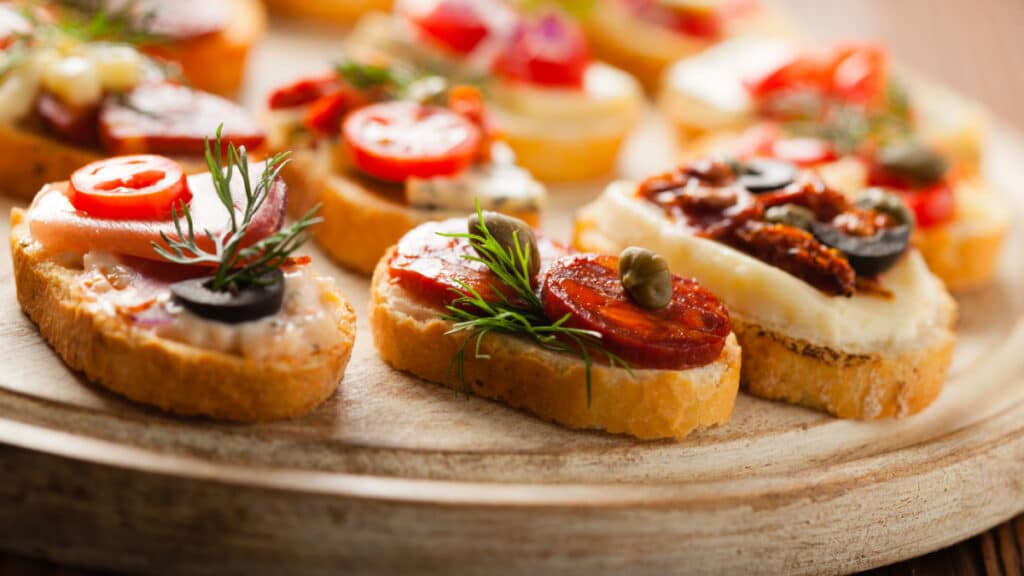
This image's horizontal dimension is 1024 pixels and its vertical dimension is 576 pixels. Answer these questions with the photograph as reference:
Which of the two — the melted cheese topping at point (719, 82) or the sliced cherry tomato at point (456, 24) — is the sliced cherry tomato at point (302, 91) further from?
the melted cheese topping at point (719, 82)

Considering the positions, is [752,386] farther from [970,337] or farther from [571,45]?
[571,45]

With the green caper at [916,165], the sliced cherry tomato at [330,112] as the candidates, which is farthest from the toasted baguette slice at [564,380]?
the green caper at [916,165]

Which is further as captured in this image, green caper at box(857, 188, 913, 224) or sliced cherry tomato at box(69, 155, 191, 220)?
green caper at box(857, 188, 913, 224)

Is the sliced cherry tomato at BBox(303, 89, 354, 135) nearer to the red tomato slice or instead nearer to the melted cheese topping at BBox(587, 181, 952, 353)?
the red tomato slice

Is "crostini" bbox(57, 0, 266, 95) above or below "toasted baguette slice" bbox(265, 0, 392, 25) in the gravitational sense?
above

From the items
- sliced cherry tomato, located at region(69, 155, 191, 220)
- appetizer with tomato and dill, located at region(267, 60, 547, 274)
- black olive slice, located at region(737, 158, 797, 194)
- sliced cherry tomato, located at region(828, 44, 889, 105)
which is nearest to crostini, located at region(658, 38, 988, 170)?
sliced cherry tomato, located at region(828, 44, 889, 105)

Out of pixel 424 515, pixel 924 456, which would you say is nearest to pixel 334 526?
pixel 424 515

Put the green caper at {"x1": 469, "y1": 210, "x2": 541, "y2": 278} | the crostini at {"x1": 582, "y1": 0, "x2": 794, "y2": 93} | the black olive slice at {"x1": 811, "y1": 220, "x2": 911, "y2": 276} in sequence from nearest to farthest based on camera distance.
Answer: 1. the green caper at {"x1": 469, "y1": 210, "x2": 541, "y2": 278}
2. the black olive slice at {"x1": 811, "y1": 220, "x2": 911, "y2": 276}
3. the crostini at {"x1": 582, "y1": 0, "x2": 794, "y2": 93}

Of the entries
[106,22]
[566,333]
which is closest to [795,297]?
[566,333]

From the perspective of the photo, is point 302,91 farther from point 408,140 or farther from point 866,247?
point 866,247
